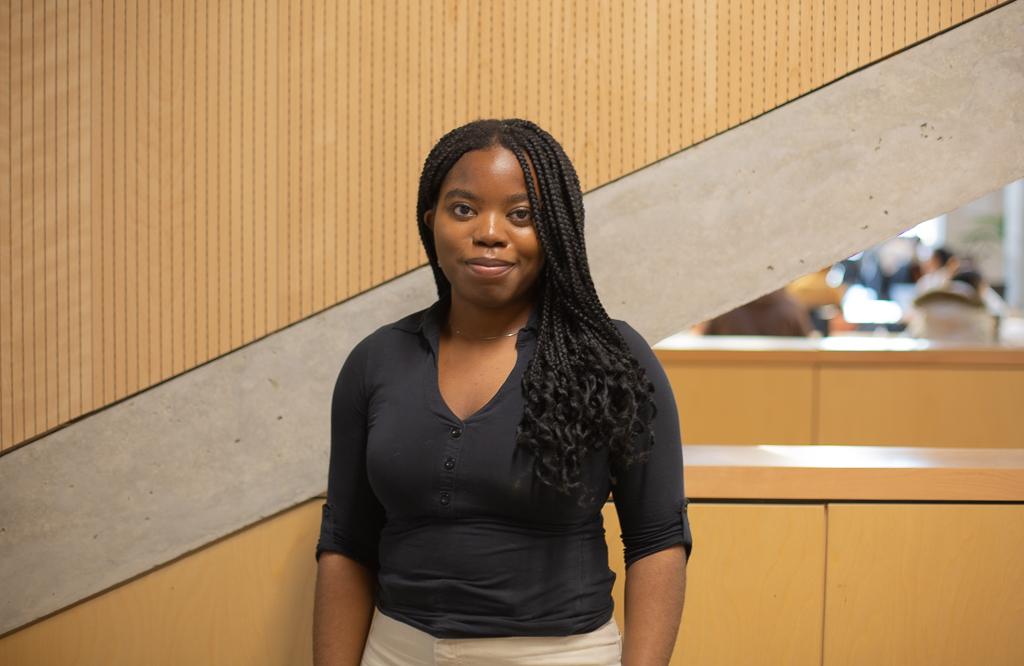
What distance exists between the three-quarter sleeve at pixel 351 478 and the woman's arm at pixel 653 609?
0.45 metres

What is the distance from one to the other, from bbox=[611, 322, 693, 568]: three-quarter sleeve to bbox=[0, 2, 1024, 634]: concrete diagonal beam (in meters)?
0.57

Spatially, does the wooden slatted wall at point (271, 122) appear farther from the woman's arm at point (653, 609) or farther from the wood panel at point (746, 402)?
the wood panel at point (746, 402)

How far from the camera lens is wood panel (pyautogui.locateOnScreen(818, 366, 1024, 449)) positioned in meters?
3.64

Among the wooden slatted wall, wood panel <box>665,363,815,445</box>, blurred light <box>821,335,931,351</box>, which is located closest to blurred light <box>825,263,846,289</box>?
blurred light <box>821,335,931,351</box>

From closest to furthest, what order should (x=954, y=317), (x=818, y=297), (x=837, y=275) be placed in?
(x=954, y=317), (x=818, y=297), (x=837, y=275)

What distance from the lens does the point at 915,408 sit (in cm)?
369

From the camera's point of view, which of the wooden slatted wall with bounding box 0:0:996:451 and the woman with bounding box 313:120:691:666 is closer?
the woman with bounding box 313:120:691:666

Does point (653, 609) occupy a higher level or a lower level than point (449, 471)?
lower

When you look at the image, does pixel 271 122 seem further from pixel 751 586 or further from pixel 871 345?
pixel 871 345

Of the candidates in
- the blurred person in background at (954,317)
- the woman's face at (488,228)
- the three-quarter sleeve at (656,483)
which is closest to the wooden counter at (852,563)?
the three-quarter sleeve at (656,483)

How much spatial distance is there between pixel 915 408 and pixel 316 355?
3.13 metres

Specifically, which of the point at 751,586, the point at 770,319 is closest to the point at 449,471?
the point at 751,586

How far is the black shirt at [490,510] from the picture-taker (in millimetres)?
1121

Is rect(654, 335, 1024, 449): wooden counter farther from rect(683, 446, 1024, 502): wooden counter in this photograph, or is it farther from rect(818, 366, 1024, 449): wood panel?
rect(683, 446, 1024, 502): wooden counter
